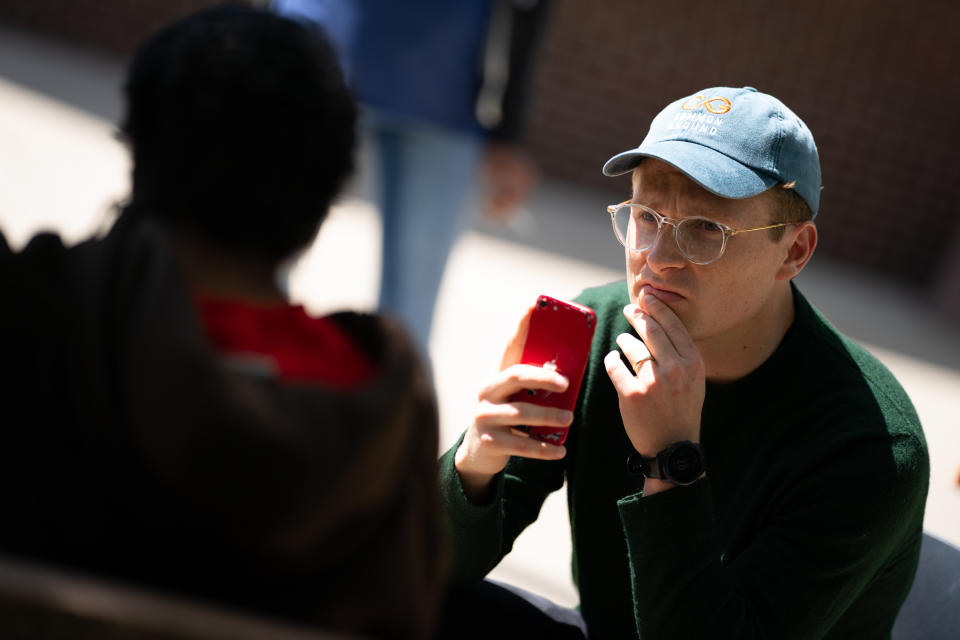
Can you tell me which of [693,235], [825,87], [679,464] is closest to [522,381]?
[679,464]

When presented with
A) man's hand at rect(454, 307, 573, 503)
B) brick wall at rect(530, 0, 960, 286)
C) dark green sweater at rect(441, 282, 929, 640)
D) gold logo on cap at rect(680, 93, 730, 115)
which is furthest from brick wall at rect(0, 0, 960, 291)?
man's hand at rect(454, 307, 573, 503)

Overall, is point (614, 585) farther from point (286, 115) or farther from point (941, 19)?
point (941, 19)

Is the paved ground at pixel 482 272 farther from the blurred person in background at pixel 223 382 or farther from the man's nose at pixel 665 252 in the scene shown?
the blurred person in background at pixel 223 382

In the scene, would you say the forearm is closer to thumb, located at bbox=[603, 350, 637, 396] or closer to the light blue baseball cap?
thumb, located at bbox=[603, 350, 637, 396]

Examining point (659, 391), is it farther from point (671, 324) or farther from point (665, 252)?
point (665, 252)

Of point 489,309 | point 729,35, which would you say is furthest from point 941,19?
point 489,309

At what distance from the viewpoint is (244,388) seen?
3.09ft

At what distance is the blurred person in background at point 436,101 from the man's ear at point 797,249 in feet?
4.24

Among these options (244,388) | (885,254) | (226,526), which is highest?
(244,388)

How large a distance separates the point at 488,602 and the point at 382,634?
0.94 m

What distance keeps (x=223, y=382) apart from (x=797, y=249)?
4.66 feet

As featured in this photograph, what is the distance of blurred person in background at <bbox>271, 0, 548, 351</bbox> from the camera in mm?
3045

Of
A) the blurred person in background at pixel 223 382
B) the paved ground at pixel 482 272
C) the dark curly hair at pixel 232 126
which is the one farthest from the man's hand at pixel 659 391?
the paved ground at pixel 482 272

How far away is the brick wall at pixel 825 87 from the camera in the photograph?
8750 mm
